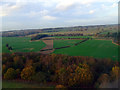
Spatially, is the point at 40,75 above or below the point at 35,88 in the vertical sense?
above

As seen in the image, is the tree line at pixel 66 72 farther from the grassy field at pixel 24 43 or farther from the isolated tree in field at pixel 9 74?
the grassy field at pixel 24 43

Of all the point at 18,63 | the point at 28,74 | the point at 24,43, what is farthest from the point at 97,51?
the point at 24,43

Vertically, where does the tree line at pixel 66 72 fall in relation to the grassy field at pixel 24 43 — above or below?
below

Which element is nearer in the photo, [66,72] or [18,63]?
[66,72]

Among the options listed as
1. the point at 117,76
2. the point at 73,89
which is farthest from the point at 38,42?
the point at 117,76

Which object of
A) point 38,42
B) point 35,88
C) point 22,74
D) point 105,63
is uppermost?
point 38,42

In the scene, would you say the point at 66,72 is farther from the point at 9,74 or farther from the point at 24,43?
the point at 24,43

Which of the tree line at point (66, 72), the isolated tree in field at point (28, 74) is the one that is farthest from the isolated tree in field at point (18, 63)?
the isolated tree in field at point (28, 74)

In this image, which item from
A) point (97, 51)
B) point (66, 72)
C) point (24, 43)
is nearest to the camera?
point (66, 72)

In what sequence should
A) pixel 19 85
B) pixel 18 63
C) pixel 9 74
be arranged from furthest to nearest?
pixel 18 63, pixel 9 74, pixel 19 85

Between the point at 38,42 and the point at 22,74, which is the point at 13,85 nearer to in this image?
the point at 22,74

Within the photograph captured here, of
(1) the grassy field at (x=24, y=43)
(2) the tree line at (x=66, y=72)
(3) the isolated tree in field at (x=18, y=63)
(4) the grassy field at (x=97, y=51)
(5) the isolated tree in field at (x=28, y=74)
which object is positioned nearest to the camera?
(2) the tree line at (x=66, y=72)
